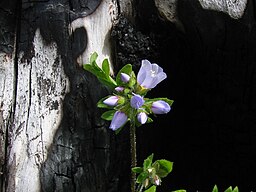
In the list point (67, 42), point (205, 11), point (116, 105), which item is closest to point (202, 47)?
point (205, 11)

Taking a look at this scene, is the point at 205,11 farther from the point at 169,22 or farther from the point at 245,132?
the point at 245,132

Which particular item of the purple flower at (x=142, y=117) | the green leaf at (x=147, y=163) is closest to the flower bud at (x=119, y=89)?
the purple flower at (x=142, y=117)

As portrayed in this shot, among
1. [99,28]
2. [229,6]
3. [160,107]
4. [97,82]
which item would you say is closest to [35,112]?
[97,82]

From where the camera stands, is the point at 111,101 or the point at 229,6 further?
the point at 229,6

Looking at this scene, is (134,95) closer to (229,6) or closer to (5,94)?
(5,94)

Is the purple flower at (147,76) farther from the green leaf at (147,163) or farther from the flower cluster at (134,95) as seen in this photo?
the green leaf at (147,163)

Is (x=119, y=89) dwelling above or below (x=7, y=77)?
below

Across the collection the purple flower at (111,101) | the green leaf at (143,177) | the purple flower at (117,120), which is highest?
the purple flower at (111,101)
